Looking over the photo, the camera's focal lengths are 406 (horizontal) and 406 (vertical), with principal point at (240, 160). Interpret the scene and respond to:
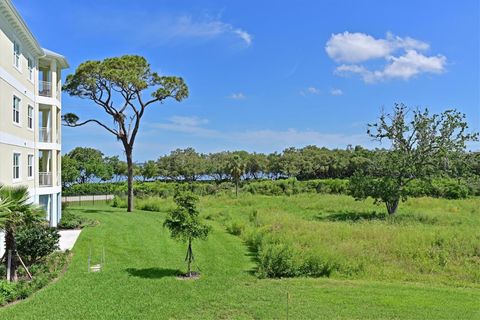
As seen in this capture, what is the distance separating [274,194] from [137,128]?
88.2ft

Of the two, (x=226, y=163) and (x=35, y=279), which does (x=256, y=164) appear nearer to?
(x=226, y=163)

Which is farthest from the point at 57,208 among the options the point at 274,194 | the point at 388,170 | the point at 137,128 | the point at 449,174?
Result: the point at 274,194

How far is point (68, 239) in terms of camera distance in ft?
66.1

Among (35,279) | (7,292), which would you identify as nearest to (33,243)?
→ (35,279)

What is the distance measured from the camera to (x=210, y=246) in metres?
19.1

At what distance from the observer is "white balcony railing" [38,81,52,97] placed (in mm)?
23948

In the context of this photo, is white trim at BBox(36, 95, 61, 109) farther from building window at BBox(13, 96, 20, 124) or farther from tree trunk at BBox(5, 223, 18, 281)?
tree trunk at BBox(5, 223, 18, 281)

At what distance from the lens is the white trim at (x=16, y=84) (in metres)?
17.1

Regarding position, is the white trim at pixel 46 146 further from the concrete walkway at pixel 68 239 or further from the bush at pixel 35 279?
the bush at pixel 35 279

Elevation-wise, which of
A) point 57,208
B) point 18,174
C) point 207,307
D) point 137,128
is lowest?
point 207,307

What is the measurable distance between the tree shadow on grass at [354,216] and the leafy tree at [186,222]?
16.1m

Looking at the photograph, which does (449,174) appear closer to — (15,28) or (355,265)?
(355,265)

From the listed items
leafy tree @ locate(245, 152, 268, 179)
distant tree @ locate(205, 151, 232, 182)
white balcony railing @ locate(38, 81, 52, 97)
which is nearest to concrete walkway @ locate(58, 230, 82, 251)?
white balcony railing @ locate(38, 81, 52, 97)

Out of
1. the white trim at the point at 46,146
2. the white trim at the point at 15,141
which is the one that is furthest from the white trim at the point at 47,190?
the white trim at the point at 15,141
